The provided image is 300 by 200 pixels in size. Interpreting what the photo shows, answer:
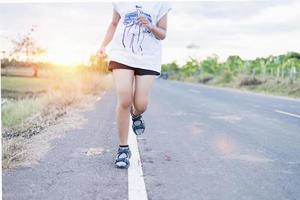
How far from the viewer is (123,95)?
3.60 m

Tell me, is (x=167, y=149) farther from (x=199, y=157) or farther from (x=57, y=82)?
(x=57, y=82)

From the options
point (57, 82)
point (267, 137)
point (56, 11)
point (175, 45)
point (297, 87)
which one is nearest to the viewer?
point (56, 11)

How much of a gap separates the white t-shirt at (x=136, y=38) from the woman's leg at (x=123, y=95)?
9cm

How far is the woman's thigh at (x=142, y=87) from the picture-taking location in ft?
11.7

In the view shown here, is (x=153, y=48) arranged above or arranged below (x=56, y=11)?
below

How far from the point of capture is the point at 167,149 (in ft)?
14.8

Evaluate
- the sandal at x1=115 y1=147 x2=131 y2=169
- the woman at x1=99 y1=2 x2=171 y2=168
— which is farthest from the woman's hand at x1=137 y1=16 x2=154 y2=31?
the sandal at x1=115 y1=147 x2=131 y2=169

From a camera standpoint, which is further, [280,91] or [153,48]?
[280,91]

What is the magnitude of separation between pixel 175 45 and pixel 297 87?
42.5 ft

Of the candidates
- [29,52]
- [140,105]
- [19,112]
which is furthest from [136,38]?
[19,112]

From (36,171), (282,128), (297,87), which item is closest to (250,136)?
(282,128)

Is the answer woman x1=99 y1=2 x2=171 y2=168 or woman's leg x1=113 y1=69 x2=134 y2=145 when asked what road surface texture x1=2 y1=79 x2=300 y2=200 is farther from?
woman x1=99 y1=2 x2=171 y2=168

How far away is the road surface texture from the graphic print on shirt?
0.83 metres

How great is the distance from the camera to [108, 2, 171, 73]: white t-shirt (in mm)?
3375
